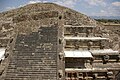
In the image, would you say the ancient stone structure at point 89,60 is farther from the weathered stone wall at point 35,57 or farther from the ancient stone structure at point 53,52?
the weathered stone wall at point 35,57

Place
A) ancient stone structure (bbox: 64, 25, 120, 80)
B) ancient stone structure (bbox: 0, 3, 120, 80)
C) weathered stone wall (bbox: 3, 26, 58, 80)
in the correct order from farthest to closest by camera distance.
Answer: ancient stone structure (bbox: 64, 25, 120, 80)
ancient stone structure (bbox: 0, 3, 120, 80)
weathered stone wall (bbox: 3, 26, 58, 80)

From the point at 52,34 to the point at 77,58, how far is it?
382 centimetres

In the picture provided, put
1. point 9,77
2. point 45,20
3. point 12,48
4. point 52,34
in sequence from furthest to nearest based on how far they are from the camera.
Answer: point 45,20 < point 52,34 < point 12,48 < point 9,77

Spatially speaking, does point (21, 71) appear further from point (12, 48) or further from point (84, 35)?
point (84, 35)

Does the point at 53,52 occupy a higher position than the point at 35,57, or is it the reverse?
the point at 53,52

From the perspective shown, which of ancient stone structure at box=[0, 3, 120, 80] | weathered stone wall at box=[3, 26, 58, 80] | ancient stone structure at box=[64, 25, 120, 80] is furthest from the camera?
ancient stone structure at box=[64, 25, 120, 80]

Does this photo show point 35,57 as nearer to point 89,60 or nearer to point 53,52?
point 53,52

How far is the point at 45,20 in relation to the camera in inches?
843

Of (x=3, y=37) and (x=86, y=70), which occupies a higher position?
(x=3, y=37)

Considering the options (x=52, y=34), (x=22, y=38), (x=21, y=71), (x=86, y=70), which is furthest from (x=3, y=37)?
(x=86, y=70)

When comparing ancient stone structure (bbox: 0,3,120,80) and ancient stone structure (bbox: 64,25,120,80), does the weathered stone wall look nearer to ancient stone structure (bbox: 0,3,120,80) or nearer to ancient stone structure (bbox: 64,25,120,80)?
ancient stone structure (bbox: 0,3,120,80)

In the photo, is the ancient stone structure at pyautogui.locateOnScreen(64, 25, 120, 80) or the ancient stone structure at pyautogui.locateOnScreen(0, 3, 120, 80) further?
the ancient stone structure at pyautogui.locateOnScreen(64, 25, 120, 80)

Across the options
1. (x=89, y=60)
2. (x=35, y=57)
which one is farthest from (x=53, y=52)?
(x=89, y=60)

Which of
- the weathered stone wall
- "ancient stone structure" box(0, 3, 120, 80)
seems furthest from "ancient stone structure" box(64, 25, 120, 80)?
the weathered stone wall
